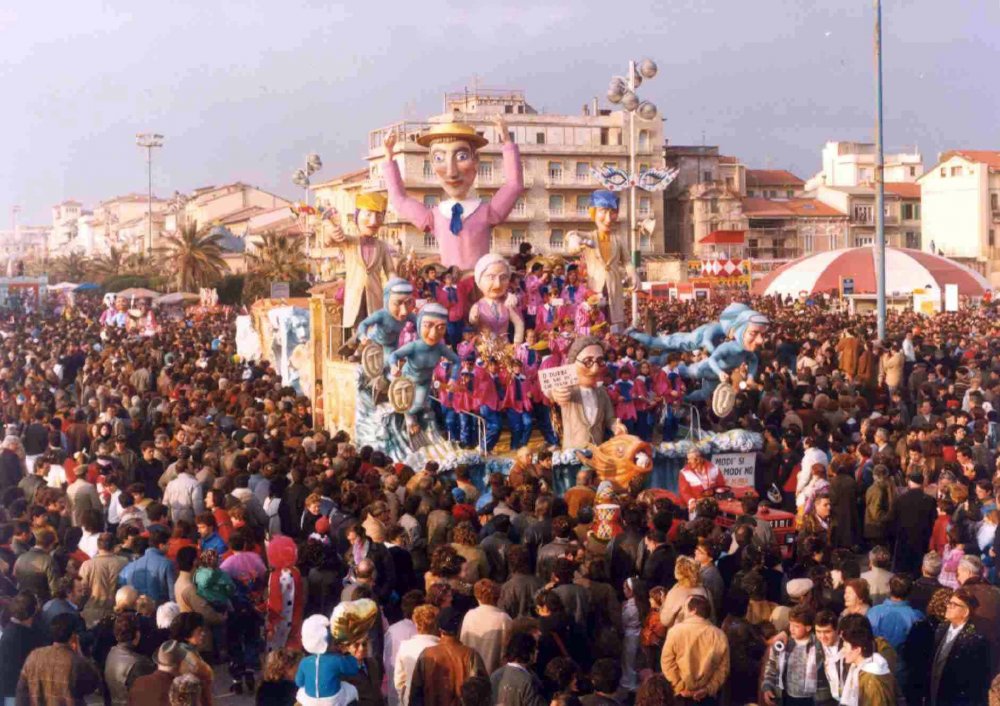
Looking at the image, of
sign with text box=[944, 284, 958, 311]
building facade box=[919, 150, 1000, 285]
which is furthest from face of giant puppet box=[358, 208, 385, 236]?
building facade box=[919, 150, 1000, 285]

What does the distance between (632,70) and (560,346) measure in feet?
30.6

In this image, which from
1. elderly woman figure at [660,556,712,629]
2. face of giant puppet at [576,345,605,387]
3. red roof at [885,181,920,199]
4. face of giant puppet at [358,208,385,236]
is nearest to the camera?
elderly woman figure at [660,556,712,629]

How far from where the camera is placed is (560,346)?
527 inches

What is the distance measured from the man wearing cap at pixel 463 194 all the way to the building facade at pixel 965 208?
36.7m

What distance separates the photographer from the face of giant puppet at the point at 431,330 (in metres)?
13.0

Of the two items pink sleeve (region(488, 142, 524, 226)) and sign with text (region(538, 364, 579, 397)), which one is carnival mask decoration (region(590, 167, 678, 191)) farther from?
sign with text (region(538, 364, 579, 397))

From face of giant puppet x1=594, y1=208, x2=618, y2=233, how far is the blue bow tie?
1.61 metres

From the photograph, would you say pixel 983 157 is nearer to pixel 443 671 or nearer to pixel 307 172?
pixel 307 172

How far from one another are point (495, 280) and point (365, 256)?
2.63 meters

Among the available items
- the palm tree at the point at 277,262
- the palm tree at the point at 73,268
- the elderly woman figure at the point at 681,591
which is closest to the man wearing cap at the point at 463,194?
the elderly woman figure at the point at 681,591

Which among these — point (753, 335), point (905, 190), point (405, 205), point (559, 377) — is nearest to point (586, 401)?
point (559, 377)

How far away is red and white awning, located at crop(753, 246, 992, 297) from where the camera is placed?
117 feet

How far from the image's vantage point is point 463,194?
15.8 m

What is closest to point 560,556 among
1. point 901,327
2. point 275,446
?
point 275,446
